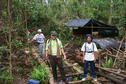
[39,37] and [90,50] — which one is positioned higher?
[39,37]

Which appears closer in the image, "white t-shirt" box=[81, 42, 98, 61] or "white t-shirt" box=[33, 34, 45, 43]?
"white t-shirt" box=[81, 42, 98, 61]

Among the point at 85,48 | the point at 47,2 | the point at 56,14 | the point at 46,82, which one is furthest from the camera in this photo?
the point at 47,2

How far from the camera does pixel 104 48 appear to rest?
8.81m

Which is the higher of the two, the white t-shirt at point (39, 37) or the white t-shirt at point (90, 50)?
the white t-shirt at point (39, 37)

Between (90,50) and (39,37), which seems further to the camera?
(39,37)

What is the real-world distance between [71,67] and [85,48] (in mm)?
2300

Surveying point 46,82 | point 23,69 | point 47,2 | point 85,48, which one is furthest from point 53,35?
point 47,2

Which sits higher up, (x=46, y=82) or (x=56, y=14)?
(x=56, y=14)

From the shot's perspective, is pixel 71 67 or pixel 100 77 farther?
pixel 71 67

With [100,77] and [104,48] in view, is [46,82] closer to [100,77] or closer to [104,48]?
[100,77]

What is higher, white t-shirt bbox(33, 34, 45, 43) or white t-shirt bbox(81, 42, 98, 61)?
white t-shirt bbox(33, 34, 45, 43)

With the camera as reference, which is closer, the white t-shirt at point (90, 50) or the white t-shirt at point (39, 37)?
the white t-shirt at point (90, 50)

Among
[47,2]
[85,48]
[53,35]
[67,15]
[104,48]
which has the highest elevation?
[47,2]

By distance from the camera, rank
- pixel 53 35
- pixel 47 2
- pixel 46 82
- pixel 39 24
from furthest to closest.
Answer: pixel 47 2 → pixel 39 24 → pixel 46 82 → pixel 53 35
